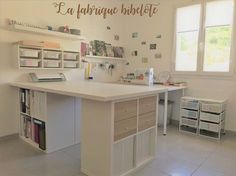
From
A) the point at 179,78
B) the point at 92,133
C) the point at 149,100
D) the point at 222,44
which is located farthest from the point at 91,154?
the point at 222,44

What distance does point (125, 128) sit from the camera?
73.1 inches

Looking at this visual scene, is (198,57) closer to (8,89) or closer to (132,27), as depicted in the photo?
(132,27)

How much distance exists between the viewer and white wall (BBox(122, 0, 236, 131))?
10.5 feet

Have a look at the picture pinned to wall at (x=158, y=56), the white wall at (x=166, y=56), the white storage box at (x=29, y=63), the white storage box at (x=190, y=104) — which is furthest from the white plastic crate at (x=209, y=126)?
the white storage box at (x=29, y=63)

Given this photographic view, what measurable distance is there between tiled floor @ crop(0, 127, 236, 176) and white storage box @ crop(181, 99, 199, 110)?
540 mm

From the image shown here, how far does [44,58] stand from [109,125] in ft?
5.69

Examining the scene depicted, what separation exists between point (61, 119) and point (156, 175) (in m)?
1.31

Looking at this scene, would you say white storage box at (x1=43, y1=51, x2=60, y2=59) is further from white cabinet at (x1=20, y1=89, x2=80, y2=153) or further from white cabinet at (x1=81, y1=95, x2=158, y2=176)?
white cabinet at (x1=81, y1=95, x2=158, y2=176)

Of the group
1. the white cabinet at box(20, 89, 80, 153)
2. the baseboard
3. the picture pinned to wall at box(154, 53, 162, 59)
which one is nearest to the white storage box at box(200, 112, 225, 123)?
the picture pinned to wall at box(154, 53, 162, 59)

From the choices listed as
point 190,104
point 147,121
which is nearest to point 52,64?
point 147,121

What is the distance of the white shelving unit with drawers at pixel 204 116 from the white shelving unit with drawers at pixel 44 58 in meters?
1.96

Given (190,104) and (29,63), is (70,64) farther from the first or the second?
(190,104)

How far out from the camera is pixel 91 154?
1.90 m

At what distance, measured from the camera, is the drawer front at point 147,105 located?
2.05 m
